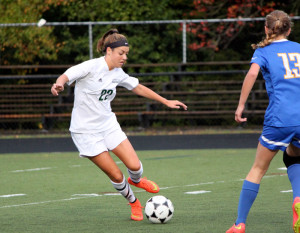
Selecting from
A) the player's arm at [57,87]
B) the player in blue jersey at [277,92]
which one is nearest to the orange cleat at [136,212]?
the player in blue jersey at [277,92]

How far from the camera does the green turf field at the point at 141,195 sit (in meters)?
6.90

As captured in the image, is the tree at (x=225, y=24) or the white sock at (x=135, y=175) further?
the tree at (x=225, y=24)

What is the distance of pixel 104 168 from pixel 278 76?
2223 millimetres

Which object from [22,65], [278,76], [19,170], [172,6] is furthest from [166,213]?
[172,6]

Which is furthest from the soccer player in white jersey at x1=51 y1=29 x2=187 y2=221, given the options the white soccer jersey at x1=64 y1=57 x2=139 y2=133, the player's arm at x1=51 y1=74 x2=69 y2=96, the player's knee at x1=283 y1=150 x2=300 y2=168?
the player's knee at x1=283 y1=150 x2=300 y2=168

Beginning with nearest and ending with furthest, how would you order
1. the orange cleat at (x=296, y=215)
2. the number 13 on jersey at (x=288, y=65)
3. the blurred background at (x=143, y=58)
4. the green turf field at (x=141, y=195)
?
the orange cleat at (x=296, y=215), the number 13 on jersey at (x=288, y=65), the green turf field at (x=141, y=195), the blurred background at (x=143, y=58)

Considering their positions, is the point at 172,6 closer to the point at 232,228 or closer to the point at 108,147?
the point at 108,147

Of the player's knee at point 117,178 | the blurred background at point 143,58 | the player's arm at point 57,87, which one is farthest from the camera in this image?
the blurred background at point 143,58

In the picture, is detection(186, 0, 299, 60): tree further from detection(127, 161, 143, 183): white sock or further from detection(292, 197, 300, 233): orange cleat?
detection(292, 197, 300, 233): orange cleat

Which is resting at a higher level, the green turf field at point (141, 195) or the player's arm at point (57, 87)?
the player's arm at point (57, 87)

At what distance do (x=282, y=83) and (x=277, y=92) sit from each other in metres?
0.09

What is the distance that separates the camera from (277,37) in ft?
19.8

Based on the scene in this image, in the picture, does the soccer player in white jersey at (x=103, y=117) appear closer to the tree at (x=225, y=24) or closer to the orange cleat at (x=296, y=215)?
the orange cleat at (x=296, y=215)

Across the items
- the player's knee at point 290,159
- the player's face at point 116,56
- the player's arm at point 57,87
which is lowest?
the player's knee at point 290,159
